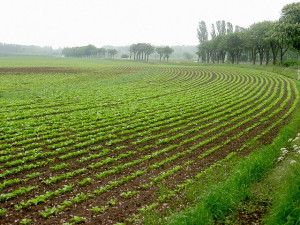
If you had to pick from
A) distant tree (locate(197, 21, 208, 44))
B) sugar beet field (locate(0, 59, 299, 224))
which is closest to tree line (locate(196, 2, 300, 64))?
distant tree (locate(197, 21, 208, 44))

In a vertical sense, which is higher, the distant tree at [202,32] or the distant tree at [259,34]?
the distant tree at [202,32]

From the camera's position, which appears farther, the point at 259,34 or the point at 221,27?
the point at 221,27

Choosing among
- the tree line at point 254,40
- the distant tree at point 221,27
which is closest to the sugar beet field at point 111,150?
the tree line at point 254,40

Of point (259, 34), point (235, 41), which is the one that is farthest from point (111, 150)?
point (235, 41)

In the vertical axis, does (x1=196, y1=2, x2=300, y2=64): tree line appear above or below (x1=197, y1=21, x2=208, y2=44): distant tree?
below

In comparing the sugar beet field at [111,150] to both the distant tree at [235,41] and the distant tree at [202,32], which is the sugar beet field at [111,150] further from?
the distant tree at [202,32]

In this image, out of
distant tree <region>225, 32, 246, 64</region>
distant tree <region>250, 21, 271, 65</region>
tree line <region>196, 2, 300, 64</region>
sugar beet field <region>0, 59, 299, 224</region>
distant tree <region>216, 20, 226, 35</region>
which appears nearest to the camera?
sugar beet field <region>0, 59, 299, 224</region>

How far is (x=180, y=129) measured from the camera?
18.7m

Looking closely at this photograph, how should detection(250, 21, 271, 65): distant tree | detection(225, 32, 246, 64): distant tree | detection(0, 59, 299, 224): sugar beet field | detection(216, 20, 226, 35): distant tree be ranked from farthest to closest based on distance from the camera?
detection(216, 20, 226, 35): distant tree → detection(225, 32, 246, 64): distant tree → detection(250, 21, 271, 65): distant tree → detection(0, 59, 299, 224): sugar beet field

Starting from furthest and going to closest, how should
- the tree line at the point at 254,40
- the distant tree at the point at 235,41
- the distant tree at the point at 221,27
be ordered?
the distant tree at the point at 221,27
the distant tree at the point at 235,41
the tree line at the point at 254,40

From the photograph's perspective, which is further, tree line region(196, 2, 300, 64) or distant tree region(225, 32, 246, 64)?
distant tree region(225, 32, 246, 64)

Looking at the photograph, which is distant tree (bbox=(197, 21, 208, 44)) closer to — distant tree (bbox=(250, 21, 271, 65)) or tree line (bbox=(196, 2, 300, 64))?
tree line (bbox=(196, 2, 300, 64))

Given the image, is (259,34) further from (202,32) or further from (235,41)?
(202,32)

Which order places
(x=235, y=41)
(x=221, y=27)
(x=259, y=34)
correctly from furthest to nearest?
1. (x=221, y=27)
2. (x=235, y=41)
3. (x=259, y=34)
